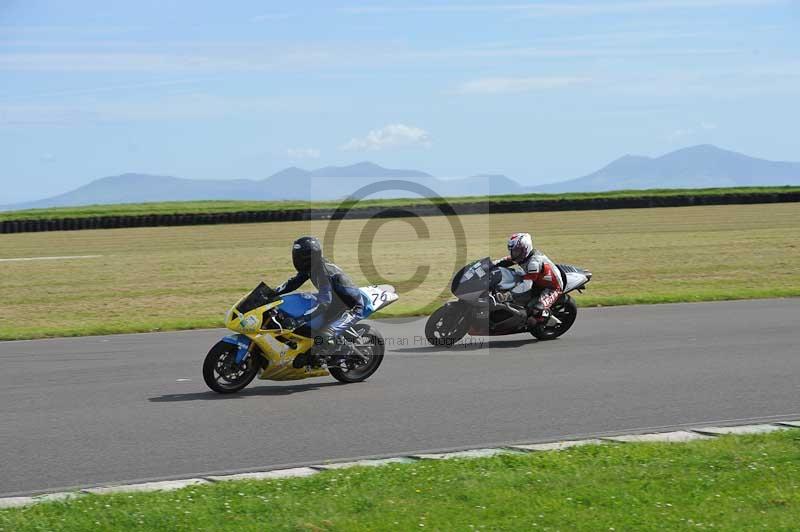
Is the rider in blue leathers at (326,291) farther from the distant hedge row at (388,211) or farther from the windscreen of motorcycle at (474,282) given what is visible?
the distant hedge row at (388,211)

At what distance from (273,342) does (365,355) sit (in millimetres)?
1108

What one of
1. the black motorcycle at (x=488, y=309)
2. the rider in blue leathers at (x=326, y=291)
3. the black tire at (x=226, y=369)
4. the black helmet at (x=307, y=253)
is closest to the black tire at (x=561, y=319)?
the black motorcycle at (x=488, y=309)

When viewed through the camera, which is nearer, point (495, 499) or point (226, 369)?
point (495, 499)

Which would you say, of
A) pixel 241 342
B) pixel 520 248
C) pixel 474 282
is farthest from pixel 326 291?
pixel 520 248

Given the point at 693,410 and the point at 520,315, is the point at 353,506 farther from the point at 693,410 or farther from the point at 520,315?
the point at 520,315

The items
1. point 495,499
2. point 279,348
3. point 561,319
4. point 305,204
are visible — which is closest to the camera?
point 495,499

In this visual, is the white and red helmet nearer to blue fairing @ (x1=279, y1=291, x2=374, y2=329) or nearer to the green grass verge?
blue fairing @ (x1=279, y1=291, x2=374, y2=329)

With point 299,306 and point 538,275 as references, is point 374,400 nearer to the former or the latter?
point 299,306

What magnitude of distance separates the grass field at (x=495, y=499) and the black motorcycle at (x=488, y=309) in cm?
641

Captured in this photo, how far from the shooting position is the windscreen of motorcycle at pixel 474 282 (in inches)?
563

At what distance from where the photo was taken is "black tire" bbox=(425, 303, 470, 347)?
14.7 metres

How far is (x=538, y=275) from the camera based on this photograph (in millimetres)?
14781

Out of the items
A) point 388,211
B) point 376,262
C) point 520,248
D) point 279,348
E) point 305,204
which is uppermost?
point 305,204

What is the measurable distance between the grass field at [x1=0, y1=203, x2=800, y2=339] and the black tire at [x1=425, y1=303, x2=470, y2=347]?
4.41 meters
